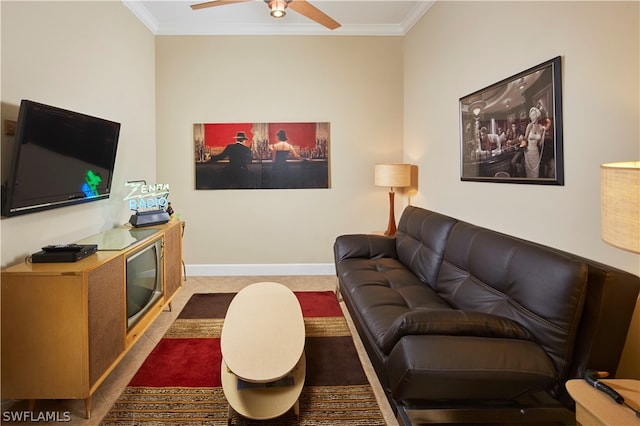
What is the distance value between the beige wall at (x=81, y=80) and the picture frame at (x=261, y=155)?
65 centimetres

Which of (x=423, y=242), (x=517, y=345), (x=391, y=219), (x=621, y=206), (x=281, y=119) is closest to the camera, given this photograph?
(x=621, y=206)

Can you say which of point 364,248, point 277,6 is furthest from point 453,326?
point 277,6

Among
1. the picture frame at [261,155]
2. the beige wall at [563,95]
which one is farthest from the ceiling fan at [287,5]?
the picture frame at [261,155]

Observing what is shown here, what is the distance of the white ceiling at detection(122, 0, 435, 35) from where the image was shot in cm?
364

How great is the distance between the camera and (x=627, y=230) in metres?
1.02

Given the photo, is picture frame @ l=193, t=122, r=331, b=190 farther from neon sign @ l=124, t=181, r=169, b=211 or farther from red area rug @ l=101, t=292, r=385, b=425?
red area rug @ l=101, t=292, r=385, b=425

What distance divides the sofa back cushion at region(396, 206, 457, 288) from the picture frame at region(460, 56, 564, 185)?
1.51 ft

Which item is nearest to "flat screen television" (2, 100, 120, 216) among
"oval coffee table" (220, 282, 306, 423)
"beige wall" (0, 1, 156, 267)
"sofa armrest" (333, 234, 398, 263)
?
"beige wall" (0, 1, 156, 267)

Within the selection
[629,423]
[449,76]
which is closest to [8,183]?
[629,423]

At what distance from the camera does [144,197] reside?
11.3ft

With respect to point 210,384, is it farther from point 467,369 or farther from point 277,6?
point 277,6

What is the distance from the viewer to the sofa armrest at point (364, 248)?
3.32m

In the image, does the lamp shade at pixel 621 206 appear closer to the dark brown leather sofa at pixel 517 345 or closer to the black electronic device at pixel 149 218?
the dark brown leather sofa at pixel 517 345

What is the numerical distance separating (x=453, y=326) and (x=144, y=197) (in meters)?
3.08
